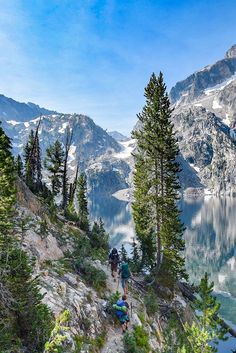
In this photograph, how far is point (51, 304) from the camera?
14.7 m

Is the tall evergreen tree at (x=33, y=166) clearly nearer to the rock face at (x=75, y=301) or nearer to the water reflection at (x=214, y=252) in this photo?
the rock face at (x=75, y=301)

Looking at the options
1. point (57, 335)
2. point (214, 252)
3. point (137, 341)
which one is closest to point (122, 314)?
point (137, 341)

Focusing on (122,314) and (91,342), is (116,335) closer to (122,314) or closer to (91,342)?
(122,314)

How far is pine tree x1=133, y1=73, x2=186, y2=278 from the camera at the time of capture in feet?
106

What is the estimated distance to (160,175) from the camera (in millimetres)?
33031

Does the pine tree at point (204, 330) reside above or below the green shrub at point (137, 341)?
above

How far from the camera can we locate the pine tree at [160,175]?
106 feet

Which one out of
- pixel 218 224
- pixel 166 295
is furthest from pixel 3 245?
pixel 218 224

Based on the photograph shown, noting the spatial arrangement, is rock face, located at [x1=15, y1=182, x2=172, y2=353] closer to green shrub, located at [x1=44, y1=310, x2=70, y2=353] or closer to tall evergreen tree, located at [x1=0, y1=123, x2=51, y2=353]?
tall evergreen tree, located at [x1=0, y1=123, x2=51, y2=353]

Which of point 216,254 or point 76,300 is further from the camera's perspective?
point 216,254

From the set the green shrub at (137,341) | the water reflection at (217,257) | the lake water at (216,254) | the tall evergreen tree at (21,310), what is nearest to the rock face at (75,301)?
the green shrub at (137,341)

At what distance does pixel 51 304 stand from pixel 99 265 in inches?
447

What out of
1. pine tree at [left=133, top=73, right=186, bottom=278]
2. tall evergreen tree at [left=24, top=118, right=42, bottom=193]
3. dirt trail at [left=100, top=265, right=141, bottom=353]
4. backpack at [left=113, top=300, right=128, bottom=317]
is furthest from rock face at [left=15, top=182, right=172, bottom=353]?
tall evergreen tree at [left=24, top=118, right=42, bottom=193]

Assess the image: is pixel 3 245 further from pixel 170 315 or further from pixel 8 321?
pixel 170 315
